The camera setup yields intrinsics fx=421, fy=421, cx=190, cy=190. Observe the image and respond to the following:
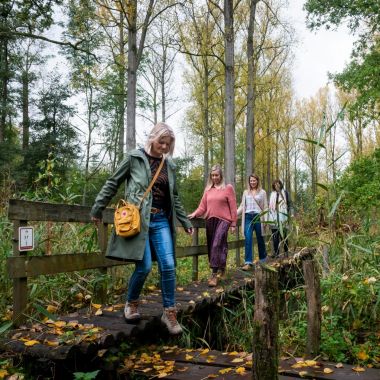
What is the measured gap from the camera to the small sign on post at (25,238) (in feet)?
11.5

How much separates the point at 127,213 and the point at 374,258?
2.70 m

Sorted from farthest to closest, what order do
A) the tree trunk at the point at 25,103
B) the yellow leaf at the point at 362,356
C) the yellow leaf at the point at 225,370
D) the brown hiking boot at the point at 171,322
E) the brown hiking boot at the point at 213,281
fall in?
the tree trunk at the point at 25,103 < the brown hiking boot at the point at 213,281 < the brown hiking boot at the point at 171,322 < the yellow leaf at the point at 362,356 < the yellow leaf at the point at 225,370

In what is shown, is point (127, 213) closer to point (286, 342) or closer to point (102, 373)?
point (102, 373)

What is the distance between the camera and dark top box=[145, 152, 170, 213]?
374 cm

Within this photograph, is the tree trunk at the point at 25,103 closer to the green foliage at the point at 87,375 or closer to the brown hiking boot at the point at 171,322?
the brown hiking boot at the point at 171,322

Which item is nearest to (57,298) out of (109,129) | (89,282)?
(89,282)

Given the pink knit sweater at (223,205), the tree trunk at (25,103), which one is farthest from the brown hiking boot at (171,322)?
the tree trunk at (25,103)

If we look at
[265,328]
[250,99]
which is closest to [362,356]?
[265,328]

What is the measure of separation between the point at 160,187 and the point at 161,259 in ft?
2.09

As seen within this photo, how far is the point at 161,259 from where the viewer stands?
366 cm

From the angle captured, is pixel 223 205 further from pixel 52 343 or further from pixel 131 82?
pixel 131 82

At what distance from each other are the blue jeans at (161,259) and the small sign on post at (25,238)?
918 millimetres

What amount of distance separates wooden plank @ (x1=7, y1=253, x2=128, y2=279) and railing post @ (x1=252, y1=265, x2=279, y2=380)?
1.96 m

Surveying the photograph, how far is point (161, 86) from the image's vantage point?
80.3 ft
